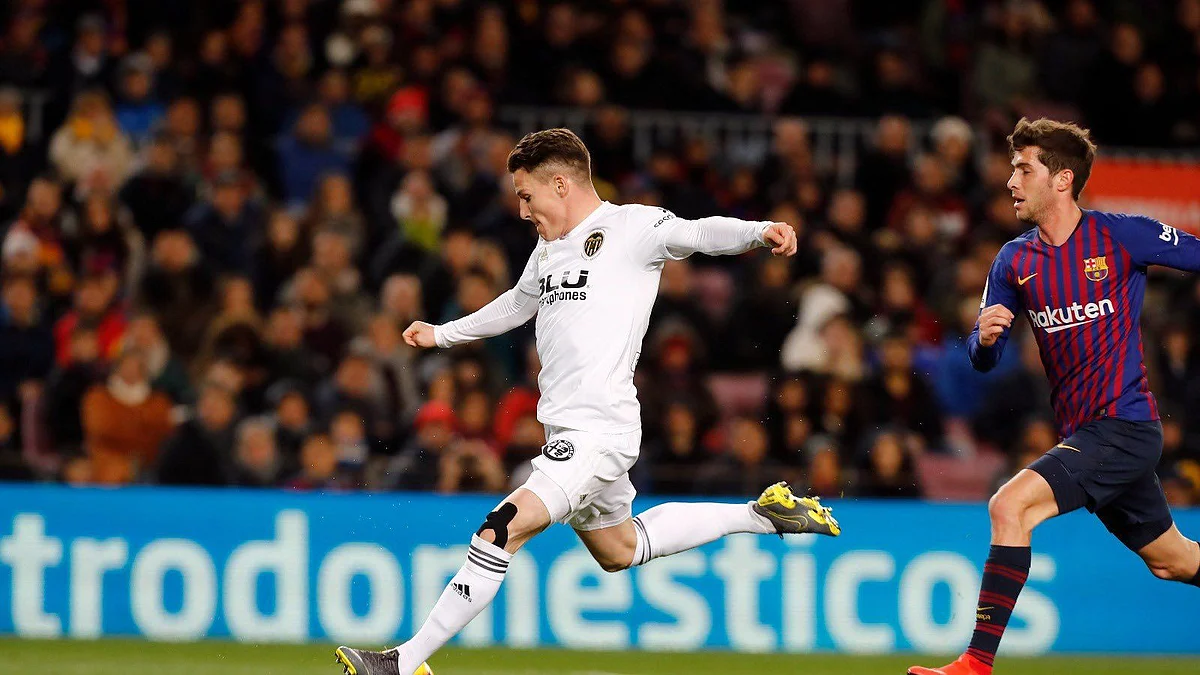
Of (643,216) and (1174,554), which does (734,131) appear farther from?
(1174,554)

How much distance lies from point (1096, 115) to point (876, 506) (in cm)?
670

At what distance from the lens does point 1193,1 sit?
1748cm

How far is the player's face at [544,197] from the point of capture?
25.1 ft

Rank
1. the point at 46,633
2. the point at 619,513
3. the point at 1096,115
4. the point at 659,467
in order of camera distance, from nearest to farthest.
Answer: the point at 619,513, the point at 46,633, the point at 659,467, the point at 1096,115

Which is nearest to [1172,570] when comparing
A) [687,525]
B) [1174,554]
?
[1174,554]

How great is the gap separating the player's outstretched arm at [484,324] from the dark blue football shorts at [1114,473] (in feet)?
7.79

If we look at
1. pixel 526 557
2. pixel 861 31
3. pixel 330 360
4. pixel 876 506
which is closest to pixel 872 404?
pixel 876 506

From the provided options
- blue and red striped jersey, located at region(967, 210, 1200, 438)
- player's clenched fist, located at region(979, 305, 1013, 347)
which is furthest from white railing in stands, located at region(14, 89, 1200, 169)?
player's clenched fist, located at region(979, 305, 1013, 347)

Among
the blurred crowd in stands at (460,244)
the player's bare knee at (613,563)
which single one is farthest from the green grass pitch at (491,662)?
the player's bare knee at (613,563)

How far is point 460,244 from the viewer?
529 inches

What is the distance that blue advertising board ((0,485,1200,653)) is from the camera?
11.1 m

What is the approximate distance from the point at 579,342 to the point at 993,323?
1742mm

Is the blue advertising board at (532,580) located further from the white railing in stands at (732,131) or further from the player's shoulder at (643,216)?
the white railing in stands at (732,131)

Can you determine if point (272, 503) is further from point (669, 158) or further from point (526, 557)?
point (669, 158)
